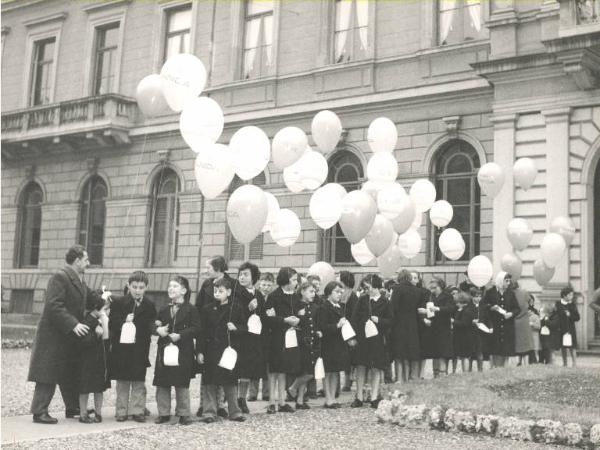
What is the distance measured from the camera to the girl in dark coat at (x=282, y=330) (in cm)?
909

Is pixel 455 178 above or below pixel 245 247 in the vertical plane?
above

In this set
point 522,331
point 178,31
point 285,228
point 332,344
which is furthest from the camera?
point 178,31

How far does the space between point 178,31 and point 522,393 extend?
18.6 m

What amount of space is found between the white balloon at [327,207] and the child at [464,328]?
2.76 metres

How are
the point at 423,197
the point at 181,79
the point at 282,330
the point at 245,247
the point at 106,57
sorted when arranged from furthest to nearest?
1. the point at 106,57
2. the point at 245,247
3. the point at 423,197
4. the point at 181,79
5. the point at 282,330

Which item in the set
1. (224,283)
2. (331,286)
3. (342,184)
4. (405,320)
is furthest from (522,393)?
(342,184)

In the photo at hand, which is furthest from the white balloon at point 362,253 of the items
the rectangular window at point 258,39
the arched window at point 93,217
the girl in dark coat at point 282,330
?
the arched window at point 93,217

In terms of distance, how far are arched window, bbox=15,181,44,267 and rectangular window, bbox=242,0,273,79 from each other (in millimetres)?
9986

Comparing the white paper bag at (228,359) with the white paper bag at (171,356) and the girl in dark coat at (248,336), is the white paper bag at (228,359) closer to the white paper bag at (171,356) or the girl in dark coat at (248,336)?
the girl in dark coat at (248,336)

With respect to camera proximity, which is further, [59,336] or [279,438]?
[59,336]

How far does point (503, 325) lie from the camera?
1266cm

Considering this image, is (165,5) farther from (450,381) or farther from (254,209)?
(450,381)

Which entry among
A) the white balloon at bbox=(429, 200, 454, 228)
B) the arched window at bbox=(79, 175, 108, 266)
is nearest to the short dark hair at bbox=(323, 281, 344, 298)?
the white balloon at bbox=(429, 200, 454, 228)

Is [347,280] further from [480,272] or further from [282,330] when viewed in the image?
[480,272]
